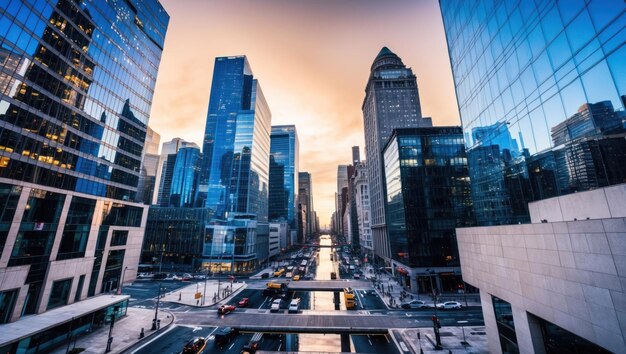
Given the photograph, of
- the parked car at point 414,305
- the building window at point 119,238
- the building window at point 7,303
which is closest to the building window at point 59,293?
the building window at point 7,303

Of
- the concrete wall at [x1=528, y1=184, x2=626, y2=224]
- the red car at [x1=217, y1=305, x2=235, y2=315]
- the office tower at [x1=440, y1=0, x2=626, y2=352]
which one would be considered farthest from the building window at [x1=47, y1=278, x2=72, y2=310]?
the concrete wall at [x1=528, y1=184, x2=626, y2=224]

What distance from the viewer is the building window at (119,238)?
45.8m

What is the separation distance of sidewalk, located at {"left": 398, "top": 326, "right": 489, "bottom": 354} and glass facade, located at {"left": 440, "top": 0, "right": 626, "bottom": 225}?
15.0m

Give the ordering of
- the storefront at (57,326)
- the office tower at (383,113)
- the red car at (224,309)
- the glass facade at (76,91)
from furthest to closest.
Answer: the office tower at (383,113)
the red car at (224,309)
the glass facade at (76,91)
the storefront at (57,326)

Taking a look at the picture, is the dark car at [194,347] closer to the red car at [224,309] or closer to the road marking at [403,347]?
the red car at [224,309]

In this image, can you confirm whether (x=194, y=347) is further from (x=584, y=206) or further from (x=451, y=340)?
(x=584, y=206)

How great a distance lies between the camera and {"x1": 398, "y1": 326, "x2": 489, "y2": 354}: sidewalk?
26984 millimetres

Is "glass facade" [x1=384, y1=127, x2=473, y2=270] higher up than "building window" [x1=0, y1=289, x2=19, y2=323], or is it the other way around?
"glass facade" [x1=384, y1=127, x2=473, y2=270]

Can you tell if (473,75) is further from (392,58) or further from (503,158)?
(392,58)

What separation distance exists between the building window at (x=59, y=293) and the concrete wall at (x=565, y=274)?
171 feet

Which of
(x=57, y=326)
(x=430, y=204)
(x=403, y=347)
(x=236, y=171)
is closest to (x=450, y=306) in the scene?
(x=403, y=347)

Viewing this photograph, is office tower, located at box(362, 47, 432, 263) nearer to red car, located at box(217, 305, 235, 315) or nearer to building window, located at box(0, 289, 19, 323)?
red car, located at box(217, 305, 235, 315)

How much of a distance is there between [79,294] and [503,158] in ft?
191

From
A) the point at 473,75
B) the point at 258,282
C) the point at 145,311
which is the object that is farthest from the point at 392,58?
the point at 145,311
